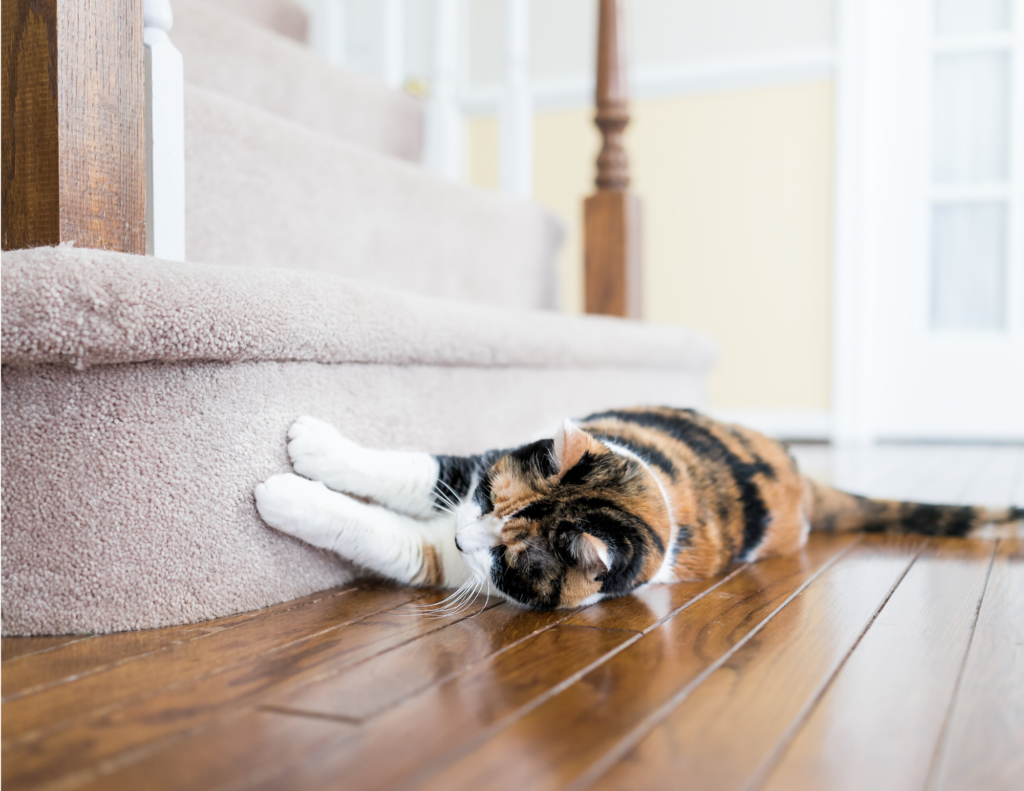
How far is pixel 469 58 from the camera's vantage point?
376 centimetres

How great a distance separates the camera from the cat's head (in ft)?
3.13

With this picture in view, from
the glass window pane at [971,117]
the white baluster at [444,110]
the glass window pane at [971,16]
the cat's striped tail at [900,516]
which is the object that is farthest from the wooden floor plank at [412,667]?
the glass window pane at [971,16]

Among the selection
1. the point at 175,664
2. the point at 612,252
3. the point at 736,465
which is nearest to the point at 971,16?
the point at 612,252

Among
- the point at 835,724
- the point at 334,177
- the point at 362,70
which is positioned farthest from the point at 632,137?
the point at 835,724

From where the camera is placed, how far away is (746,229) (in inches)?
134

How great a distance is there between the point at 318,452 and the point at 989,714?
704 millimetres

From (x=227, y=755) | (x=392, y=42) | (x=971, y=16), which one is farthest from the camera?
(x=971, y=16)

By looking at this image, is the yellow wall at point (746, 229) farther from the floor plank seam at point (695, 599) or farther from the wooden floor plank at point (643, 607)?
the wooden floor plank at point (643, 607)

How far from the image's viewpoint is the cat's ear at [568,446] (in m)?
0.98

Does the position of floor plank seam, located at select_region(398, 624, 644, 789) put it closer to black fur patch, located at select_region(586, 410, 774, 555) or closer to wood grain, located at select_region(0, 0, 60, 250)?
black fur patch, located at select_region(586, 410, 774, 555)

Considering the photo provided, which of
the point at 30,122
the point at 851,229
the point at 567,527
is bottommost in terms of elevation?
the point at 567,527

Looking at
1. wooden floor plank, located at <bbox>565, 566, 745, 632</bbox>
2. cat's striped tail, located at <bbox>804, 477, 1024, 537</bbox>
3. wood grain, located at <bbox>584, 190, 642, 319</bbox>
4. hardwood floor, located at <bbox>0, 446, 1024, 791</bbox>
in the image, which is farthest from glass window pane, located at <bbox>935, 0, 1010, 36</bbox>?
wooden floor plank, located at <bbox>565, 566, 745, 632</bbox>

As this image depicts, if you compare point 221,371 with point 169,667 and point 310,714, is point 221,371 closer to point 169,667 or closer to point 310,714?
point 169,667

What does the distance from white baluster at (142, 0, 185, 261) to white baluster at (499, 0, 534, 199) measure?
1383 millimetres
